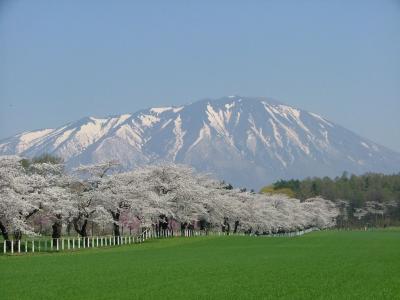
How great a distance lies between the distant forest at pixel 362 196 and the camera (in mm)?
165375

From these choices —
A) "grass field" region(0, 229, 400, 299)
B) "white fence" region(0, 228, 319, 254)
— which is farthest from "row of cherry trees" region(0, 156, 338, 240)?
"grass field" region(0, 229, 400, 299)

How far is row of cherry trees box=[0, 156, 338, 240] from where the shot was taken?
47.9 m

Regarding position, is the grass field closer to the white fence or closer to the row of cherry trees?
the white fence

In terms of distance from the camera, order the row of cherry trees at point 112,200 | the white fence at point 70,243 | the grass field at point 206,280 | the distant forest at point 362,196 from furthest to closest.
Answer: the distant forest at point 362,196, the row of cherry trees at point 112,200, the white fence at point 70,243, the grass field at point 206,280

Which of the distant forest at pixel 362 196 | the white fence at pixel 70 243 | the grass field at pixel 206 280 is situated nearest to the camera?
the grass field at pixel 206 280

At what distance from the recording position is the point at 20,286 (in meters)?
21.7

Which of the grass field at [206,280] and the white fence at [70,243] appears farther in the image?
the white fence at [70,243]

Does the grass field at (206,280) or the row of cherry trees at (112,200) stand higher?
the row of cherry trees at (112,200)

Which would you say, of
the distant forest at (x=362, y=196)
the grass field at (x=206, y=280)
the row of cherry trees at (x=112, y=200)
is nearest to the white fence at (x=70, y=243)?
the row of cherry trees at (x=112, y=200)

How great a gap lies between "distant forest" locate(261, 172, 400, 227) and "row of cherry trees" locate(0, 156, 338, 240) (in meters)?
62.4

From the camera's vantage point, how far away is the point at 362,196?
168125mm

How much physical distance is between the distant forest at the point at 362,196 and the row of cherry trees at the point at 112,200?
62.4 m

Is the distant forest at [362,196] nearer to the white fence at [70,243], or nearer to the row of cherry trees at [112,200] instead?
the row of cherry trees at [112,200]

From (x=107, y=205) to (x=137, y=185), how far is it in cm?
938
